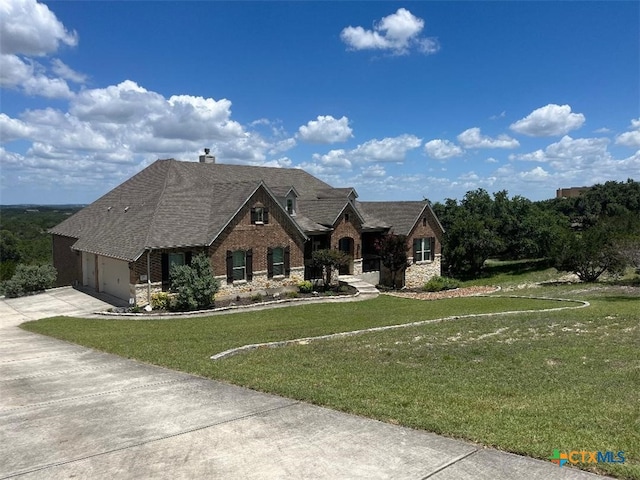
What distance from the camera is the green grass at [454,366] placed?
681 cm

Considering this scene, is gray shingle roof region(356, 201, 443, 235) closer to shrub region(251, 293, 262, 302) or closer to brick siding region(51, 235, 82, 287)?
shrub region(251, 293, 262, 302)

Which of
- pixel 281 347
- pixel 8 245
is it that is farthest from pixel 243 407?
pixel 8 245

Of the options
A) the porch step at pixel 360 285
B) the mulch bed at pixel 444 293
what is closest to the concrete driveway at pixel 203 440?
the porch step at pixel 360 285

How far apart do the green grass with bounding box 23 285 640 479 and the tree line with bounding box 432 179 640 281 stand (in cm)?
1275

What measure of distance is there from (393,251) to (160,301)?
52.6 feet

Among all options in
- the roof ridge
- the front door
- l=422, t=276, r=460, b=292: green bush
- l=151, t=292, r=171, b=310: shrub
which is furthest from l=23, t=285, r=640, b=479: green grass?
l=422, t=276, r=460, b=292: green bush

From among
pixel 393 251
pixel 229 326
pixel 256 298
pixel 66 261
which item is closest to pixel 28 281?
pixel 66 261

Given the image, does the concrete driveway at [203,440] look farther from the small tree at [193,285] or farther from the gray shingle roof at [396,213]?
the gray shingle roof at [396,213]

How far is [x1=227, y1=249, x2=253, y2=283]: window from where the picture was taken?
88.1 ft

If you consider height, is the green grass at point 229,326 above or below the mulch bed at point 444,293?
above

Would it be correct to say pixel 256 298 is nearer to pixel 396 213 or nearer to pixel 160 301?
pixel 160 301

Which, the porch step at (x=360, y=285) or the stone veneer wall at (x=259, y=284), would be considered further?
the porch step at (x=360, y=285)

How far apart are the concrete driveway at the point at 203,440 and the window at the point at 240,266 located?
16.7 meters

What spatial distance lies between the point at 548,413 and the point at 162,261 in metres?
20.5
